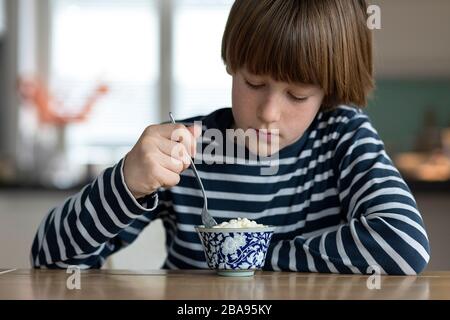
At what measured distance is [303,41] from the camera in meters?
1.24

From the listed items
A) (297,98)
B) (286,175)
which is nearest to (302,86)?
(297,98)

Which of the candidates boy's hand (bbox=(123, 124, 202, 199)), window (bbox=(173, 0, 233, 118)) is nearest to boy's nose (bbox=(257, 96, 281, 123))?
boy's hand (bbox=(123, 124, 202, 199))

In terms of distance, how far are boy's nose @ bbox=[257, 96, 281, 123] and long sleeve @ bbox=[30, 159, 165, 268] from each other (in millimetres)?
222

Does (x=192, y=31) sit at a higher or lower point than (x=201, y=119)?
higher

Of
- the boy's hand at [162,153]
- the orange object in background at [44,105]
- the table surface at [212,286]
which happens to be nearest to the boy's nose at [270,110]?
the boy's hand at [162,153]

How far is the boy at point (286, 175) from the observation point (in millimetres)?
1148

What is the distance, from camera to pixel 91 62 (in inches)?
184

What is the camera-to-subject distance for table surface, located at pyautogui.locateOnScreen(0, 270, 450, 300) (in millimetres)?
884

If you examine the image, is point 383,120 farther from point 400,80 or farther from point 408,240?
point 408,240

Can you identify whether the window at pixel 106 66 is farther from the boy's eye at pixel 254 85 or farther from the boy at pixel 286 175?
the boy's eye at pixel 254 85

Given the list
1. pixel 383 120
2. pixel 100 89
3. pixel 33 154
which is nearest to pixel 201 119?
pixel 33 154

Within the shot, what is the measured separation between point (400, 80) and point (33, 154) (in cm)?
205

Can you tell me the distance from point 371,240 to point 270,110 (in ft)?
0.87
